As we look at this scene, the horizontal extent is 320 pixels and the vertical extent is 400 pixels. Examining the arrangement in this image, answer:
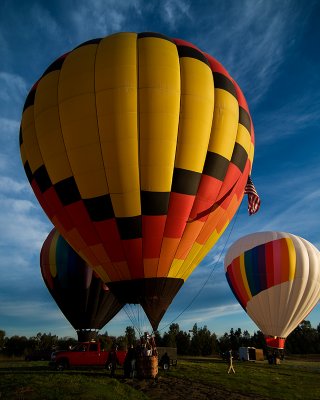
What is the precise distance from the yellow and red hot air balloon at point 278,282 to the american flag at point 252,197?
436 inches

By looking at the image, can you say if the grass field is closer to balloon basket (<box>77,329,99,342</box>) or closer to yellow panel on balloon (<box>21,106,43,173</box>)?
yellow panel on balloon (<box>21,106,43,173</box>)

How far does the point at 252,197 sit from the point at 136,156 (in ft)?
28.1

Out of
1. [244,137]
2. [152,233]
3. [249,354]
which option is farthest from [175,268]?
[249,354]

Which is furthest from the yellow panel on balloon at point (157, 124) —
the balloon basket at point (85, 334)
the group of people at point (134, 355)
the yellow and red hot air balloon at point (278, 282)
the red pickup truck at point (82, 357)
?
A: the yellow and red hot air balloon at point (278, 282)

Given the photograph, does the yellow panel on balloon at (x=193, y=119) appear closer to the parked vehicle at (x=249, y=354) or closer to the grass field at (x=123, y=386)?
the grass field at (x=123, y=386)

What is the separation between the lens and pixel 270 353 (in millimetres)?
29891

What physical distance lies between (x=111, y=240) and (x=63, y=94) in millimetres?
5981

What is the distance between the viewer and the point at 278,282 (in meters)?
30.4

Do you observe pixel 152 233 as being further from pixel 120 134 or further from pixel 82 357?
pixel 82 357

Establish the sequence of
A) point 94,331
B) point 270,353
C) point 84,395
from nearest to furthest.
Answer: point 84,395, point 94,331, point 270,353

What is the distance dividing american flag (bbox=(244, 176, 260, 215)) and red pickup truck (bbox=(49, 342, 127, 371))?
9712 mm

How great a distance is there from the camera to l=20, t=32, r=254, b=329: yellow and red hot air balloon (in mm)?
14992

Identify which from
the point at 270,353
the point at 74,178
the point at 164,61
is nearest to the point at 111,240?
the point at 74,178

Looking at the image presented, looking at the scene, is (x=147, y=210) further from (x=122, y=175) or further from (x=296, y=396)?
(x=296, y=396)
